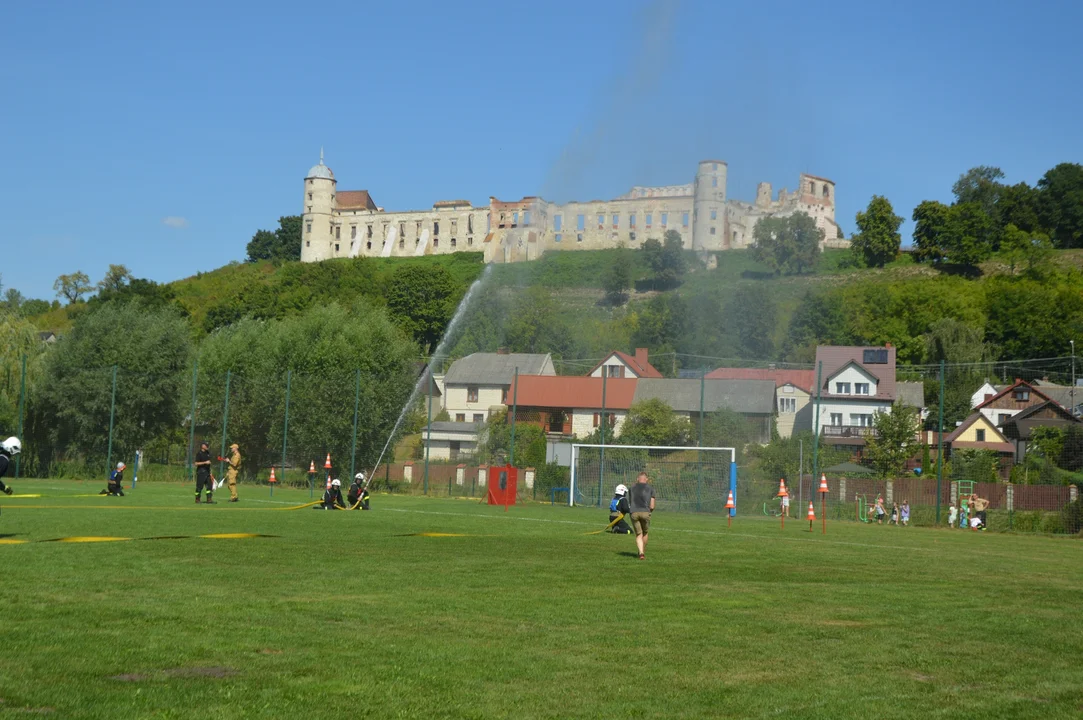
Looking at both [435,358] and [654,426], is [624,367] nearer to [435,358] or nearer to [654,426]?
[654,426]

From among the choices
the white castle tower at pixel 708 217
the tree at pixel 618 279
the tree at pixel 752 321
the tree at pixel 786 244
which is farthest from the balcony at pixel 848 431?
the tree at pixel 618 279

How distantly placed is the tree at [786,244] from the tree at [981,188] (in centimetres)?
5061

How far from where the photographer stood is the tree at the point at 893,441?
70000mm

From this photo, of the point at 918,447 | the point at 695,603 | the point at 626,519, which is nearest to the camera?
the point at 695,603

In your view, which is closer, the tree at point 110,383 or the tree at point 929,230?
the tree at point 110,383

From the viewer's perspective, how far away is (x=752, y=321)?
97.2 metres

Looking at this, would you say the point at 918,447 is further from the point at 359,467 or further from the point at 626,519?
the point at 626,519

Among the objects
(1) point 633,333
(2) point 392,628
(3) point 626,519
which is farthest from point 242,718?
(1) point 633,333

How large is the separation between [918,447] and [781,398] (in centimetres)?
1215

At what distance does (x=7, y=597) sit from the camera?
11.6m

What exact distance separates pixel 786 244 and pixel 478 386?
165 ft

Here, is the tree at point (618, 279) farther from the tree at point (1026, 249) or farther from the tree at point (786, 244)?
the tree at point (1026, 249)

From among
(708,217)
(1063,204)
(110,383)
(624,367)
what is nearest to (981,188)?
→ (1063,204)

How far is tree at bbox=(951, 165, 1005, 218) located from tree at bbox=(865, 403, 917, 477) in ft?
370
